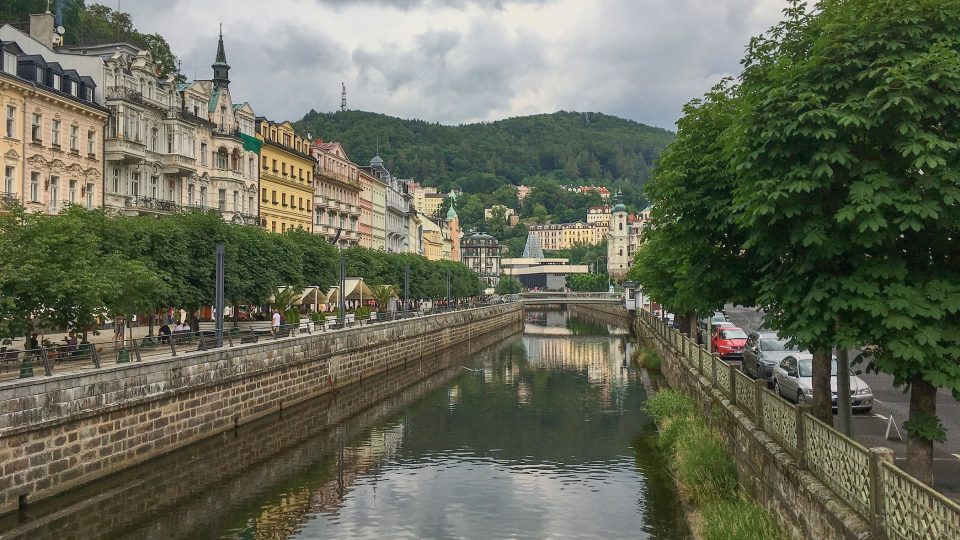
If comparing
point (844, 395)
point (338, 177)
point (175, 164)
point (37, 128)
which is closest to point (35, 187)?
point (37, 128)

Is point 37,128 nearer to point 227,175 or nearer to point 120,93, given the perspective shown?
point 120,93

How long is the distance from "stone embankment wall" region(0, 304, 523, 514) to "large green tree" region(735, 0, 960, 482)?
17246mm

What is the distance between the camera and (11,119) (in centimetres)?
4059

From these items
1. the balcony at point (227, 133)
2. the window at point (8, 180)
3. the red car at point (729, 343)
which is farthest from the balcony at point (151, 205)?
the red car at point (729, 343)

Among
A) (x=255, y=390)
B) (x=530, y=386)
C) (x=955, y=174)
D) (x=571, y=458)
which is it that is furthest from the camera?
(x=530, y=386)

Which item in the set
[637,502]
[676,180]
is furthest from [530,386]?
[676,180]

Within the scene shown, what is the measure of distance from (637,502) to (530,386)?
85.3 feet

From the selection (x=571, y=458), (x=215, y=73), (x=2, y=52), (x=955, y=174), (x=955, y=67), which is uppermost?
(x=215, y=73)

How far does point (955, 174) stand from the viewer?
37.3ft

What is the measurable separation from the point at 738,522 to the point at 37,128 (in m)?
40.8

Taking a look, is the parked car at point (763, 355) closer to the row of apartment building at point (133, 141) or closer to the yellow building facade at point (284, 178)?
the row of apartment building at point (133, 141)

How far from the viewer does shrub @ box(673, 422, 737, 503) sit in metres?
19.0

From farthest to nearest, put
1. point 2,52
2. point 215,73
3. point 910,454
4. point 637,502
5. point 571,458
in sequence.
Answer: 1. point 215,73
2. point 2,52
3. point 571,458
4. point 637,502
5. point 910,454

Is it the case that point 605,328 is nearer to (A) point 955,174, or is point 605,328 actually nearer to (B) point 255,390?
(B) point 255,390
